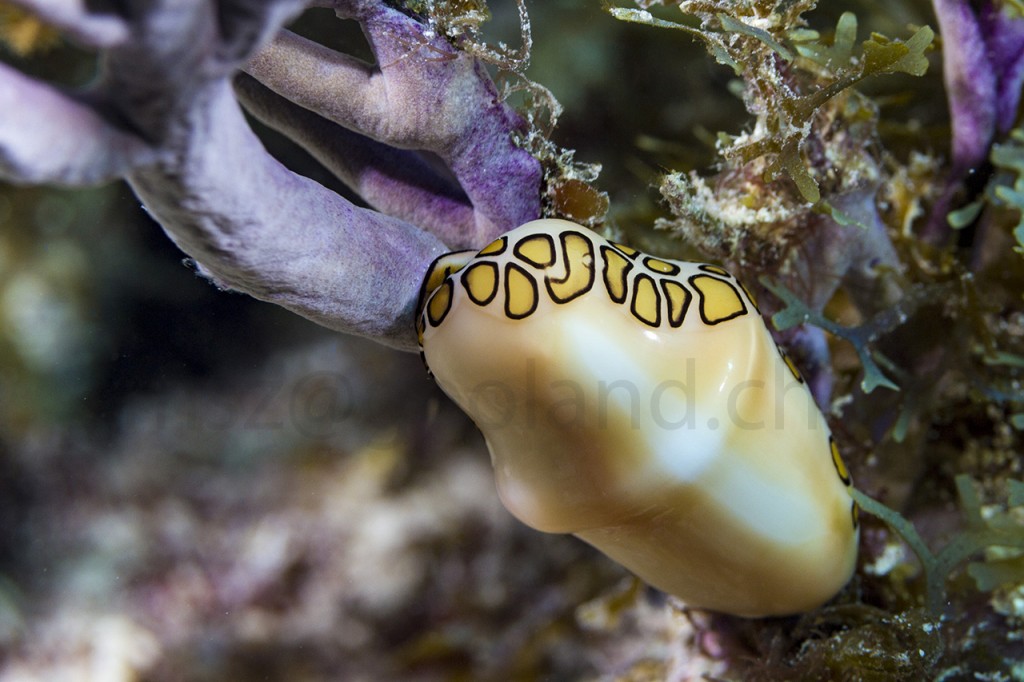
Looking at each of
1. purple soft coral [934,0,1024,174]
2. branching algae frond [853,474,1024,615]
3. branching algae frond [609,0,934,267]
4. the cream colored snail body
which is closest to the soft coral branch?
the cream colored snail body

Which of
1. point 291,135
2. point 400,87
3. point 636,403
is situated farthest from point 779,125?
point 291,135

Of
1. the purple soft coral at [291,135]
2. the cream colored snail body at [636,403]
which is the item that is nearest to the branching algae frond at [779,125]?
the cream colored snail body at [636,403]

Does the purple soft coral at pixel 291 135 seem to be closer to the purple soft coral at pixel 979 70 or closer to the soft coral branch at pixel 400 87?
the soft coral branch at pixel 400 87

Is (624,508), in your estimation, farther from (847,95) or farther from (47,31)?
(47,31)

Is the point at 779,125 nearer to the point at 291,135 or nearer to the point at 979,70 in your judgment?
the point at 979,70

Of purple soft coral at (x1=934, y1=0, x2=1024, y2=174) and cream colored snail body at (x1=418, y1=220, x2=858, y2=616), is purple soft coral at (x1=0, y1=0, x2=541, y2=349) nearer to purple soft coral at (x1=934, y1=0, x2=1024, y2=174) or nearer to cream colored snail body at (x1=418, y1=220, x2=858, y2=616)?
cream colored snail body at (x1=418, y1=220, x2=858, y2=616)

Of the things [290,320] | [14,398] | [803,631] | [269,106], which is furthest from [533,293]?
[14,398]

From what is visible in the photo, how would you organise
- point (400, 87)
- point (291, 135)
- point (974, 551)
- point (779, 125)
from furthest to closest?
1. point (974, 551)
2. point (291, 135)
3. point (779, 125)
4. point (400, 87)

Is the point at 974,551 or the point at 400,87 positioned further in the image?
the point at 974,551
